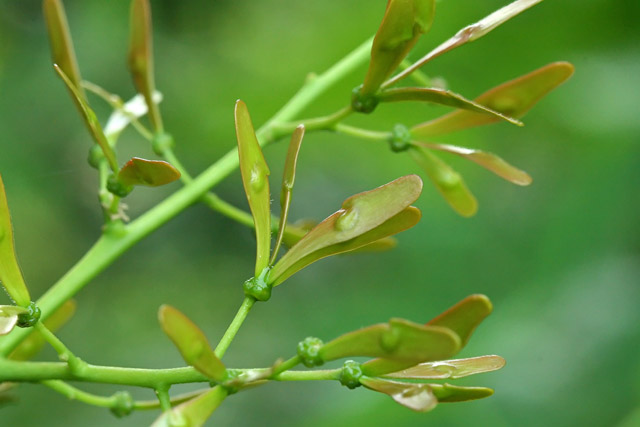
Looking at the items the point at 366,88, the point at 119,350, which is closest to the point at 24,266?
the point at 119,350

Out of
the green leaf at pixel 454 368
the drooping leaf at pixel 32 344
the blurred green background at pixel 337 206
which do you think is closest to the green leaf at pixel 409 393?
the green leaf at pixel 454 368

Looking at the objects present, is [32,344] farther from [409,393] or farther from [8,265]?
[409,393]

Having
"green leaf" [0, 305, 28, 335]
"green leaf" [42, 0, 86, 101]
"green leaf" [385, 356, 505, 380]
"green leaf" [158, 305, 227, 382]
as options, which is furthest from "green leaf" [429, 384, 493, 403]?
"green leaf" [42, 0, 86, 101]

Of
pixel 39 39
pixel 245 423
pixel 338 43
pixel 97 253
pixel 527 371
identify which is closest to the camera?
pixel 97 253

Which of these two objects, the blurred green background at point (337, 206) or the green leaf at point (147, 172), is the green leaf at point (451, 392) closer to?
the green leaf at point (147, 172)

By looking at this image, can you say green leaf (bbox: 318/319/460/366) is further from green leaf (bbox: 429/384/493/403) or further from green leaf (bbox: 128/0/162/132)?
green leaf (bbox: 128/0/162/132)

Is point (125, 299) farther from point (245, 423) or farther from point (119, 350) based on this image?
point (245, 423)
